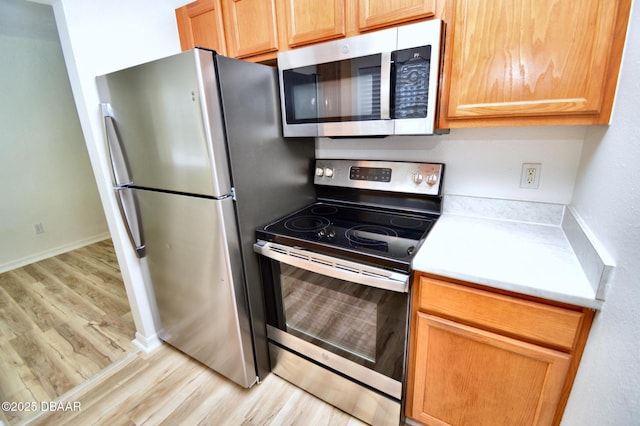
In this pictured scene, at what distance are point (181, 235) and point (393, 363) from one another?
1175mm

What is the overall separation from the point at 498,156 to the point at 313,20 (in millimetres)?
1076

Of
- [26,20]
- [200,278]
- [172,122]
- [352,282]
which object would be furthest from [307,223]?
[26,20]

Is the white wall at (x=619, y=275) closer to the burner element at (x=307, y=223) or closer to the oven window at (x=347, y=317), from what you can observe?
the oven window at (x=347, y=317)

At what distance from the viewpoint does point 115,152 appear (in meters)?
1.52

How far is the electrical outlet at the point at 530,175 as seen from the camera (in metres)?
1.30

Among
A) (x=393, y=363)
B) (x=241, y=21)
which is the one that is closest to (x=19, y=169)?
(x=241, y=21)

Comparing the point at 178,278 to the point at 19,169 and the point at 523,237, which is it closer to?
the point at 523,237

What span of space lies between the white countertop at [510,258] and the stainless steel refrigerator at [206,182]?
0.81m

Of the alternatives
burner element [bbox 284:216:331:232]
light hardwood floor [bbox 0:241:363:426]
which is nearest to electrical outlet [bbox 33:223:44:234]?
light hardwood floor [bbox 0:241:363:426]

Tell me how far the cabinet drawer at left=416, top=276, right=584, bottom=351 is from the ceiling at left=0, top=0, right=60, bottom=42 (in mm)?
3082

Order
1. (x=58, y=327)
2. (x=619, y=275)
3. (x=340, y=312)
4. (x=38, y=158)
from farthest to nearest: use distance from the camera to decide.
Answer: (x=38, y=158) → (x=58, y=327) → (x=340, y=312) → (x=619, y=275)

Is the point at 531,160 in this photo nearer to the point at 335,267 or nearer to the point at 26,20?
the point at 335,267

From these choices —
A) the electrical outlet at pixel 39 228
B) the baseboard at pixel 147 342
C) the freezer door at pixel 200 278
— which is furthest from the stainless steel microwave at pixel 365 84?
the electrical outlet at pixel 39 228

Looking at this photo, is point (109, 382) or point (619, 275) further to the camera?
point (109, 382)
